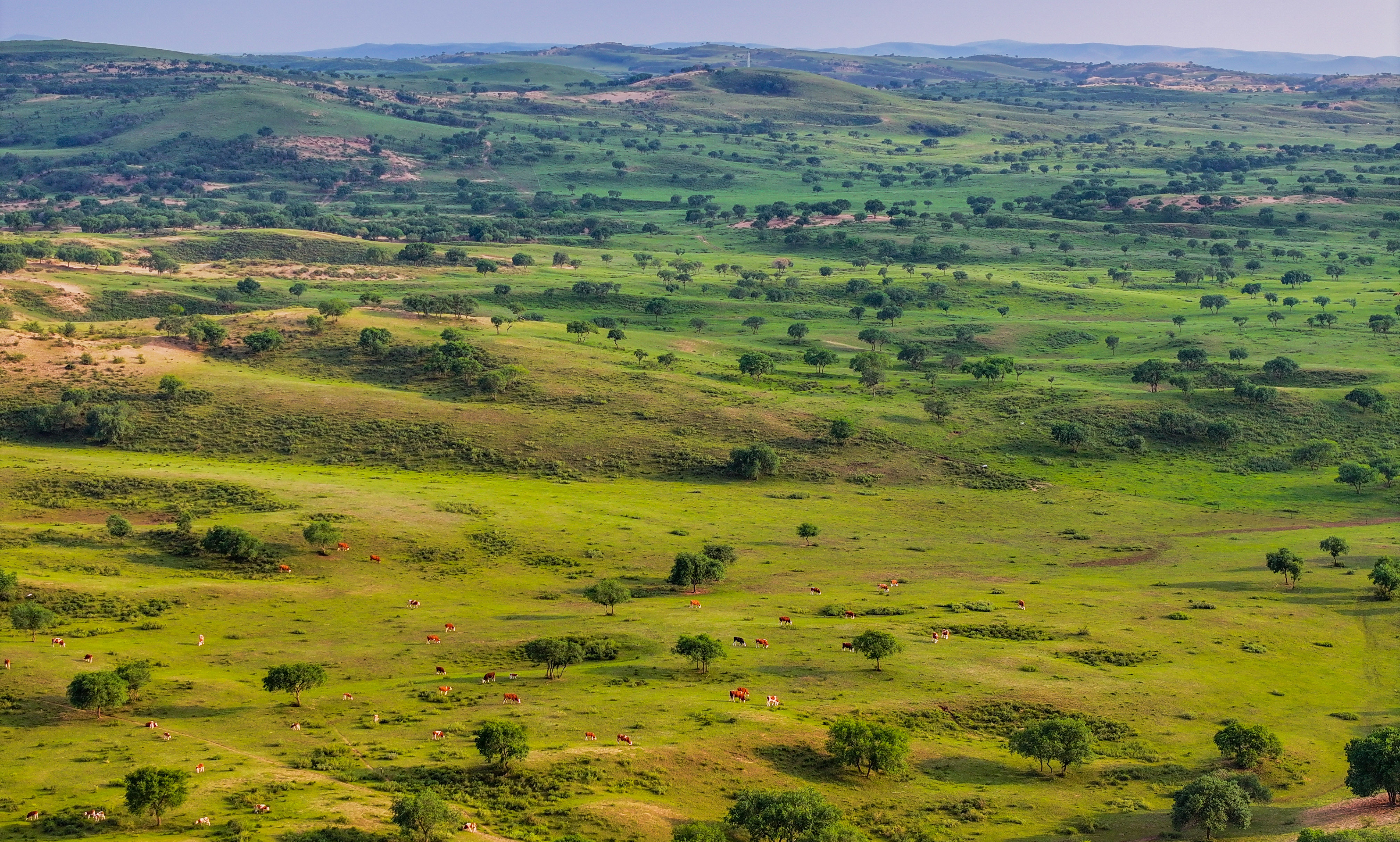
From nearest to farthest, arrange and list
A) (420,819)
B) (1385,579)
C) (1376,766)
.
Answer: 1. (420,819)
2. (1376,766)
3. (1385,579)

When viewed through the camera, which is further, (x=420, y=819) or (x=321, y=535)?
(x=321, y=535)

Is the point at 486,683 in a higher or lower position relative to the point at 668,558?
higher

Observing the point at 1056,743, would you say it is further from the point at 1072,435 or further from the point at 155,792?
the point at 1072,435

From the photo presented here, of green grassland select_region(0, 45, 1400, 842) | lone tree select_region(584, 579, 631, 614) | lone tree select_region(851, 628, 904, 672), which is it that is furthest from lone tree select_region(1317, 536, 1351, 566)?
lone tree select_region(584, 579, 631, 614)

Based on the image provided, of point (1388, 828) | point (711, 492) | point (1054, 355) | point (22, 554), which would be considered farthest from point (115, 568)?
point (1054, 355)

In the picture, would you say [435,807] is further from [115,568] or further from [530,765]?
[115,568]

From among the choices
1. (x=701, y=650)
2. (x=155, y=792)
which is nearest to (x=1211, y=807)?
(x=701, y=650)
